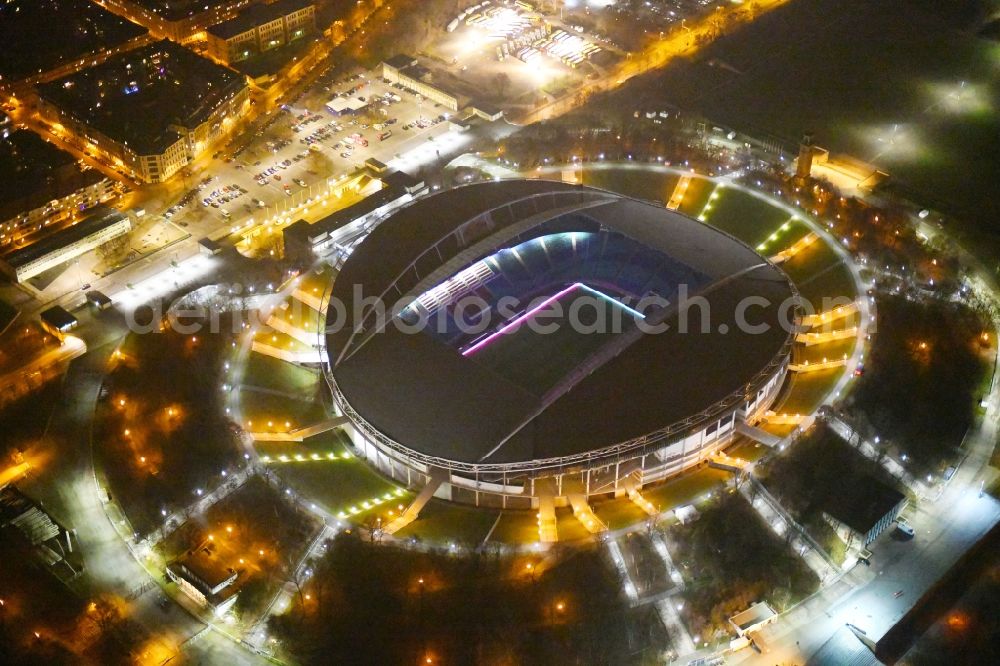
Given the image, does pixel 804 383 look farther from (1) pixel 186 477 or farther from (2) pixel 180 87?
(2) pixel 180 87

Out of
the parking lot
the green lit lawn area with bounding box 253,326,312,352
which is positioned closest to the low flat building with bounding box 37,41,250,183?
the parking lot

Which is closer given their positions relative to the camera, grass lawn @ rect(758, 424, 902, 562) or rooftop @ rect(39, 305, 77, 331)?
grass lawn @ rect(758, 424, 902, 562)

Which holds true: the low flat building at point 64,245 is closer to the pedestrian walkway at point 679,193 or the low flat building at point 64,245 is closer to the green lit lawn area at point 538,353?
the green lit lawn area at point 538,353

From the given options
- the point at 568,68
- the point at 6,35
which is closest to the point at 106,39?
the point at 6,35

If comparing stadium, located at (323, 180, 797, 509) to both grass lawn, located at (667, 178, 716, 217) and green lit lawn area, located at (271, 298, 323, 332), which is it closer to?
green lit lawn area, located at (271, 298, 323, 332)

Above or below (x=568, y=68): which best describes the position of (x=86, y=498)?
below

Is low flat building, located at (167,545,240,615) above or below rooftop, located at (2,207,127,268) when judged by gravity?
above
